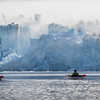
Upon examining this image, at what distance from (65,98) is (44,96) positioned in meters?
3.99

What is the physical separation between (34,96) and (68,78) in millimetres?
56697

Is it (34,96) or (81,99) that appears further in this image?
(34,96)

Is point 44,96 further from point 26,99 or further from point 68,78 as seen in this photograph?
point 68,78

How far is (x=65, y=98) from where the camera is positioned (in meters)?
56.8

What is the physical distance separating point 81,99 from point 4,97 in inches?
453

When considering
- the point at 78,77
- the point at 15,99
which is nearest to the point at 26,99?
the point at 15,99

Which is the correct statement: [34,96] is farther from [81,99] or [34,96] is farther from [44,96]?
[81,99]

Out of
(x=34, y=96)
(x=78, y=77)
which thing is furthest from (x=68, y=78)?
(x=34, y=96)

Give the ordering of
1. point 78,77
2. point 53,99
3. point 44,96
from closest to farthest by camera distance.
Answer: point 53,99
point 44,96
point 78,77

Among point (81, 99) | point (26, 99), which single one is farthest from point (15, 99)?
point (81, 99)

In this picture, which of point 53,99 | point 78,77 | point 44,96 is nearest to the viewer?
point 53,99

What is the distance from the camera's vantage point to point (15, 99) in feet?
185

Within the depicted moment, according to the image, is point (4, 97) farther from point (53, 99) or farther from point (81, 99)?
Answer: point (81, 99)

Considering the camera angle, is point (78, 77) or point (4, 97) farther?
point (78, 77)
